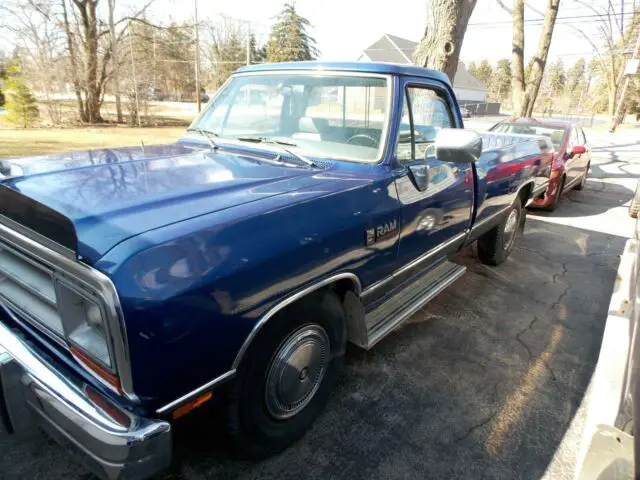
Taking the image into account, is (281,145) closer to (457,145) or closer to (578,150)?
(457,145)

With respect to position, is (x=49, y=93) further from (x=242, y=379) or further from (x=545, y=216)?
(x=242, y=379)

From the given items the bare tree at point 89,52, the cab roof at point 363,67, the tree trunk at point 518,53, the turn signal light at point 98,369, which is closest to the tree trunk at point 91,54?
the bare tree at point 89,52

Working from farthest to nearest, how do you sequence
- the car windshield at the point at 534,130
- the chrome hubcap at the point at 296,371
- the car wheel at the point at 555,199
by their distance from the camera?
the car windshield at the point at 534,130, the car wheel at the point at 555,199, the chrome hubcap at the point at 296,371

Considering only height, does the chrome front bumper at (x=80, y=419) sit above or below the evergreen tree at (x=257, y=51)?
below

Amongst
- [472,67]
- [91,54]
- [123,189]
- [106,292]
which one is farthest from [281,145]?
[472,67]

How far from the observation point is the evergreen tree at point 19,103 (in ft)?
56.6

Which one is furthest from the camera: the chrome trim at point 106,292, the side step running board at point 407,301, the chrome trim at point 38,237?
the side step running board at point 407,301

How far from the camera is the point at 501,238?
4980 millimetres

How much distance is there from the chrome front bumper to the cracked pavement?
0.95 feet

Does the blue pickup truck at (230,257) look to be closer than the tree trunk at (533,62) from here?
Yes

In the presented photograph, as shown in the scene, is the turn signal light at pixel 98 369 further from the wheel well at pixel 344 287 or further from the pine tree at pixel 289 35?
the pine tree at pixel 289 35

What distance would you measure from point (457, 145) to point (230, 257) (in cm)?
159

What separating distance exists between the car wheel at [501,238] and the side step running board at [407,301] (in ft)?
4.98

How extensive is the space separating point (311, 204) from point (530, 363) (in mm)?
2382
